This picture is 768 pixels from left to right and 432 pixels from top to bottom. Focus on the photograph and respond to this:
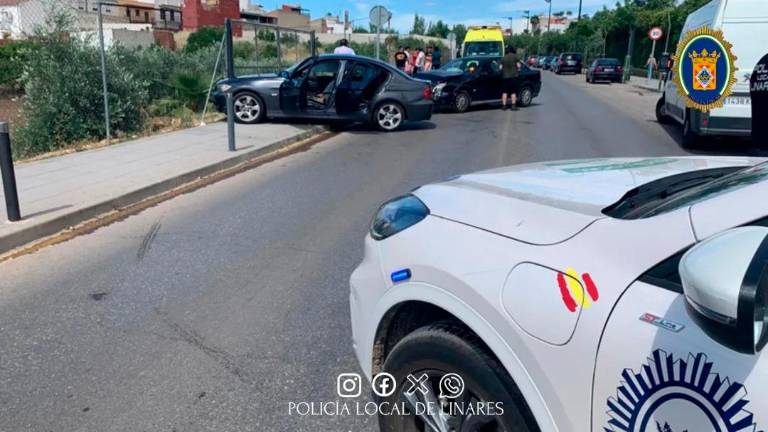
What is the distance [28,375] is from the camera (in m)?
3.44

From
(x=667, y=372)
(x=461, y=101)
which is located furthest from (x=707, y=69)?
(x=667, y=372)

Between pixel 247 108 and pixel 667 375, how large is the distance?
13.2 metres

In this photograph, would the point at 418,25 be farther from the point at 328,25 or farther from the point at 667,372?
the point at 667,372

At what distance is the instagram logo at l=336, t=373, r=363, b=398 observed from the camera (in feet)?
10.8

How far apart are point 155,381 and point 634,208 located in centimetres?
262

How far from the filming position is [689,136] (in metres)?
11.3

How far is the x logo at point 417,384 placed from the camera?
7.52ft

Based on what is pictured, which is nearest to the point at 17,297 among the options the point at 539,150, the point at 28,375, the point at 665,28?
the point at 28,375

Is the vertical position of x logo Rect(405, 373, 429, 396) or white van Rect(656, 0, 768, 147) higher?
white van Rect(656, 0, 768, 147)

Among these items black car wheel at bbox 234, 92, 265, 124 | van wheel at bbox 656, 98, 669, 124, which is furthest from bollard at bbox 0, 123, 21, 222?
van wheel at bbox 656, 98, 669, 124

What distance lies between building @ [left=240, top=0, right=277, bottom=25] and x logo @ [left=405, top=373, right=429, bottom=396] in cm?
8707

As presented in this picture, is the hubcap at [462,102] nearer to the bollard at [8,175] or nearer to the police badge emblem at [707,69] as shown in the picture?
the police badge emblem at [707,69]

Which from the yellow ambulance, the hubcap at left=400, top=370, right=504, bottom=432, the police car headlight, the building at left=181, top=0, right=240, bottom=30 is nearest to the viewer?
the hubcap at left=400, top=370, right=504, bottom=432

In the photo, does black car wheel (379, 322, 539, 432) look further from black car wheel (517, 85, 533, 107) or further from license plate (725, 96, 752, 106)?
black car wheel (517, 85, 533, 107)
